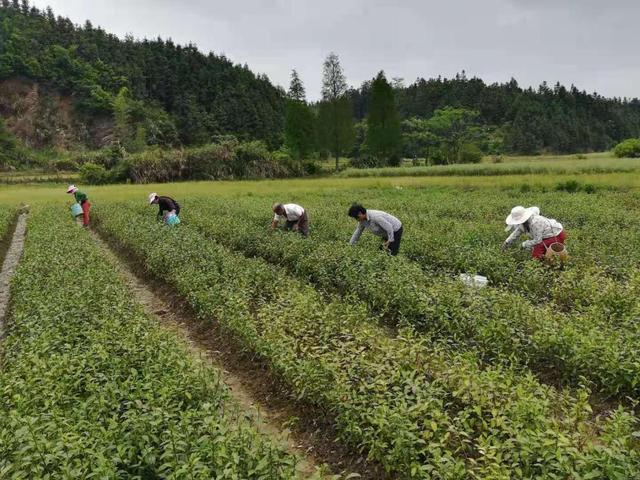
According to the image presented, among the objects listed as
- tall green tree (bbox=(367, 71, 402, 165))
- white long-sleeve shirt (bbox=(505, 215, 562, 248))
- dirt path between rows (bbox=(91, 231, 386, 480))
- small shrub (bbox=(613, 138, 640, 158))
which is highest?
tall green tree (bbox=(367, 71, 402, 165))

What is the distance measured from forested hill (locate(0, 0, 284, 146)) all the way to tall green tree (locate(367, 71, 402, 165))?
38560 mm

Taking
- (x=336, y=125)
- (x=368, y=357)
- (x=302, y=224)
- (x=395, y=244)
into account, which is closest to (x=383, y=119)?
(x=336, y=125)

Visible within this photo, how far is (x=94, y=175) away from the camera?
58.1m

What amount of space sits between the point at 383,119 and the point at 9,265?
55.2 m

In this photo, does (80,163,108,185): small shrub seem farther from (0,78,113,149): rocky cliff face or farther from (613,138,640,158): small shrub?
(613,138,640,158): small shrub

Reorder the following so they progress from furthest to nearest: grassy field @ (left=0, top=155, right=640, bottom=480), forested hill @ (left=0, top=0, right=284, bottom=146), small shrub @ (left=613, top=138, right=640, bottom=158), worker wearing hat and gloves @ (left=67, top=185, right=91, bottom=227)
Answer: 1. forested hill @ (left=0, top=0, right=284, bottom=146)
2. small shrub @ (left=613, top=138, right=640, bottom=158)
3. worker wearing hat and gloves @ (left=67, top=185, right=91, bottom=227)
4. grassy field @ (left=0, top=155, right=640, bottom=480)

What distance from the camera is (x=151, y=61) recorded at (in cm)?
12175

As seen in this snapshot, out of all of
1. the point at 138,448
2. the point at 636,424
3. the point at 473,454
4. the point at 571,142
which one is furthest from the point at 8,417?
the point at 571,142

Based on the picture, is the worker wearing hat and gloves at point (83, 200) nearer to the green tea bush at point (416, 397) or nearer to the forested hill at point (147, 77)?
the green tea bush at point (416, 397)

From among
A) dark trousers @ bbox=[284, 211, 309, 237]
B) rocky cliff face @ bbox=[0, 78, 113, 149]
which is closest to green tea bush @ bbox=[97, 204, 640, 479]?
dark trousers @ bbox=[284, 211, 309, 237]

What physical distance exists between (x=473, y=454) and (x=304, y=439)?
1.84m

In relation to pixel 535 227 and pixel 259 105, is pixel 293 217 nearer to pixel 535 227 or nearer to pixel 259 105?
pixel 535 227

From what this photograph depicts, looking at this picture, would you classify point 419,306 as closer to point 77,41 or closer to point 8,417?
point 8,417

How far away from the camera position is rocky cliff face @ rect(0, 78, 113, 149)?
97812 mm
